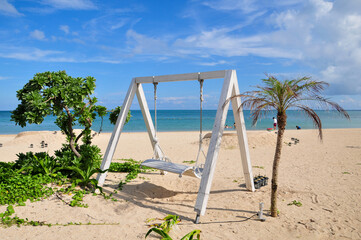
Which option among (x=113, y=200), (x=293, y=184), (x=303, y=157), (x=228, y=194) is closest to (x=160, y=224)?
(x=113, y=200)

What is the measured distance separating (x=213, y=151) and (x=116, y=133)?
2.99 meters

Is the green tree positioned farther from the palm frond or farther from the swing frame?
the palm frond

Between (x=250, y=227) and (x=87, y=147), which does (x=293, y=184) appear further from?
(x=87, y=147)

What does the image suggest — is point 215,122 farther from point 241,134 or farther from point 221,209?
point 221,209

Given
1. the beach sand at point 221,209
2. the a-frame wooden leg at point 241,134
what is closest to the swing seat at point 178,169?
the beach sand at point 221,209

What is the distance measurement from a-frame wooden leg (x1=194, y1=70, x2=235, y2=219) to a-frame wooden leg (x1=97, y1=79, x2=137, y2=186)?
282 cm

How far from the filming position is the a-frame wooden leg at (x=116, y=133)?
22.1ft

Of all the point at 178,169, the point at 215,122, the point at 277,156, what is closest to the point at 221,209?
the point at 178,169

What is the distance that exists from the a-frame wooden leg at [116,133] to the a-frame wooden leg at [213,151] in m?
2.82

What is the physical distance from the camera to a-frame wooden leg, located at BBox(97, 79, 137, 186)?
6.75 m

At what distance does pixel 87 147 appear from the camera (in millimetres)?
7781

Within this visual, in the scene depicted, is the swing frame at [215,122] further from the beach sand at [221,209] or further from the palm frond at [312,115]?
the palm frond at [312,115]

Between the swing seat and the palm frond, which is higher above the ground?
the palm frond

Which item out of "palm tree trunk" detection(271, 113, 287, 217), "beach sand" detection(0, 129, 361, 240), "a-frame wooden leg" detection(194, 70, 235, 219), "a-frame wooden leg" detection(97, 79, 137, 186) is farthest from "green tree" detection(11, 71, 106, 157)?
"palm tree trunk" detection(271, 113, 287, 217)
